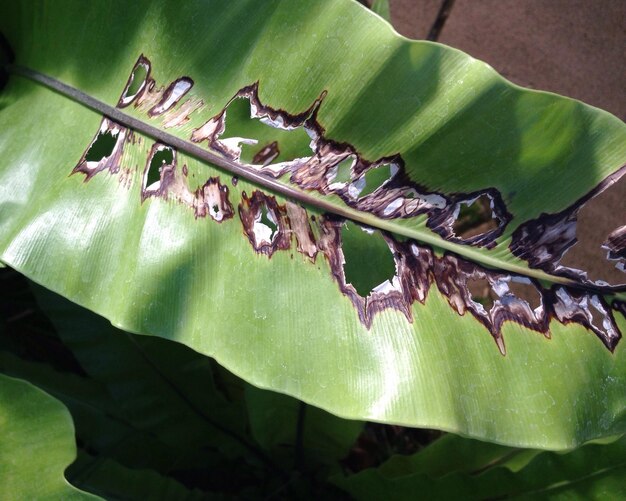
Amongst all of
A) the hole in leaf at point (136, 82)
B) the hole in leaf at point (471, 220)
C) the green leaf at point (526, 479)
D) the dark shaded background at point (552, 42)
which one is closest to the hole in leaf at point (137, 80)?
the hole in leaf at point (136, 82)

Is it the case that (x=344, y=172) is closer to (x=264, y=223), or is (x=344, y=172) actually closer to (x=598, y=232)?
(x=264, y=223)

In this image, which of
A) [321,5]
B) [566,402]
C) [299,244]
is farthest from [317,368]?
[321,5]

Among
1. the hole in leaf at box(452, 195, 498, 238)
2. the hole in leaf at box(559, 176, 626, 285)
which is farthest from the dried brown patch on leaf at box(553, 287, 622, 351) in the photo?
the hole in leaf at box(559, 176, 626, 285)

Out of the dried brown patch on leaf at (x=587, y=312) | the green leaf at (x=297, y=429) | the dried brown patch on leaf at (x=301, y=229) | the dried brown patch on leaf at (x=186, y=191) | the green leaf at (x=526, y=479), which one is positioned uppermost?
the dried brown patch on leaf at (x=587, y=312)

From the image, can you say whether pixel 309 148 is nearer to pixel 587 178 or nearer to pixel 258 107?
pixel 258 107

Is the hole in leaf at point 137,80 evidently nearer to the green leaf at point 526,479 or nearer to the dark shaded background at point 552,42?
the green leaf at point 526,479

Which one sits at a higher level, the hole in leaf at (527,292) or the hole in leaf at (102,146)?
the hole in leaf at (527,292)

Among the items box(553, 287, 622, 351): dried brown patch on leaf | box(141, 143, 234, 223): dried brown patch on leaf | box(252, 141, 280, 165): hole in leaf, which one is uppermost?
box(553, 287, 622, 351): dried brown patch on leaf

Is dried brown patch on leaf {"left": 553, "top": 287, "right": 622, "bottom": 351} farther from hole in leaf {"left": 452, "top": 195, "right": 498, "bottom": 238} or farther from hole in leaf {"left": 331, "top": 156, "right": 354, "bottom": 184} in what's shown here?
hole in leaf {"left": 452, "top": 195, "right": 498, "bottom": 238}
